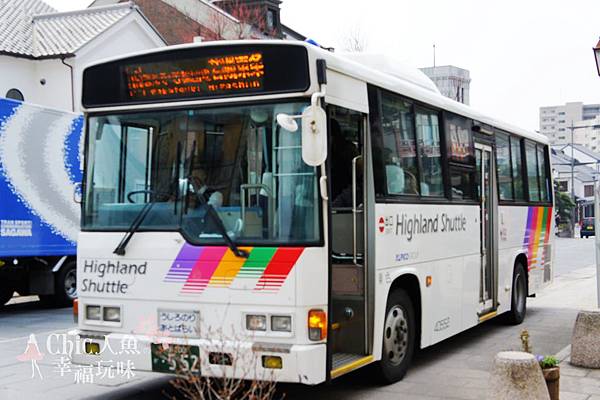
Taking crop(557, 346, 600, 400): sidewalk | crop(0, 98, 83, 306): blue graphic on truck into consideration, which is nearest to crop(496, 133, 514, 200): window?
crop(557, 346, 600, 400): sidewalk

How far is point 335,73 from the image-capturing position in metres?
7.23

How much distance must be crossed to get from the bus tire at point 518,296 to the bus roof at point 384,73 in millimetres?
2386

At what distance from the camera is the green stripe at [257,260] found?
663 cm

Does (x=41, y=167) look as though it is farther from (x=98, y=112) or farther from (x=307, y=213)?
(x=307, y=213)

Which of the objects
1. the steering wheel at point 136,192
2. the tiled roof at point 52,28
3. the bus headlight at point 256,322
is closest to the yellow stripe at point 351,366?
the bus headlight at point 256,322

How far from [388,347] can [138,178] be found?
3.03 m

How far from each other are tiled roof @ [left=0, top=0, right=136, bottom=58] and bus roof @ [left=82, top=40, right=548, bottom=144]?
26573 millimetres

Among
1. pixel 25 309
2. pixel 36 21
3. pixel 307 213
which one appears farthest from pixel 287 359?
pixel 36 21

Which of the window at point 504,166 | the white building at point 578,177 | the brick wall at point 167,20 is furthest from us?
the white building at point 578,177

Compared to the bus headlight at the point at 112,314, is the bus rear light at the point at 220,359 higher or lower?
lower

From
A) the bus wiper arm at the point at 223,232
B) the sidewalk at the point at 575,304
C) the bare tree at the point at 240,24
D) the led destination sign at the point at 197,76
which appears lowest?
the sidewalk at the point at 575,304

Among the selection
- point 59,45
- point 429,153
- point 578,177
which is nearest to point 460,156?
point 429,153

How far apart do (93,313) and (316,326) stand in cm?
214

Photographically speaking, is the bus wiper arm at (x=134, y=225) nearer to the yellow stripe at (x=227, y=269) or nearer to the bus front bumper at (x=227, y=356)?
the bus front bumper at (x=227, y=356)
